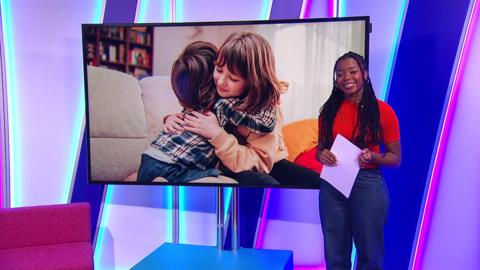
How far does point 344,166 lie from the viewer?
2514 millimetres

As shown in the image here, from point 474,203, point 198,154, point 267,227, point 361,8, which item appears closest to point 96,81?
point 198,154

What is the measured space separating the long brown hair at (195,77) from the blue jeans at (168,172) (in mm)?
352

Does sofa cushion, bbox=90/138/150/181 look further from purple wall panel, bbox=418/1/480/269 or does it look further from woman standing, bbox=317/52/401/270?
purple wall panel, bbox=418/1/480/269

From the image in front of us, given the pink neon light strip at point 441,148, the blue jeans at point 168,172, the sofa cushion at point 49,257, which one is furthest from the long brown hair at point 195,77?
the pink neon light strip at point 441,148

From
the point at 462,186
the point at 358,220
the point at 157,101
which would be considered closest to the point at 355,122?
the point at 358,220

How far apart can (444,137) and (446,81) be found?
0.33 metres

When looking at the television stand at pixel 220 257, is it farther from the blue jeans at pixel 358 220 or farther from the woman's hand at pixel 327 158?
the woman's hand at pixel 327 158

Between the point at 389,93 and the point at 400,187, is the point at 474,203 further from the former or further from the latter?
the point at 389,93

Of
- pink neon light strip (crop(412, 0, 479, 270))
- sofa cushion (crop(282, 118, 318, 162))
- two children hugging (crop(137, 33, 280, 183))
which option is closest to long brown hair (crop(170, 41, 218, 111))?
two children hugging (crop(137, 33, 280, 183))

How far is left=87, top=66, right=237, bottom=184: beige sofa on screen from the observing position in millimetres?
2814

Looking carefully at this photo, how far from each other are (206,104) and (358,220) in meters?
1.05

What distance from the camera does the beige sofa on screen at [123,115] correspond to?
2.81 m

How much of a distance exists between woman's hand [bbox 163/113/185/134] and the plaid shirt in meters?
0.02

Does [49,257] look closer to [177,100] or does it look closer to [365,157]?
[177,100]
